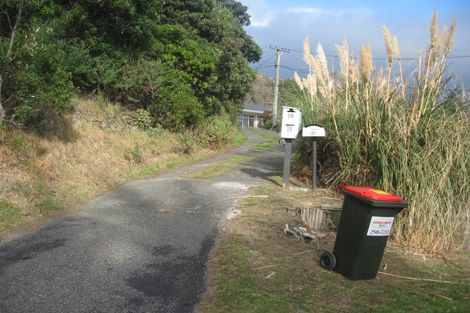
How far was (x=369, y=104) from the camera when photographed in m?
7.69

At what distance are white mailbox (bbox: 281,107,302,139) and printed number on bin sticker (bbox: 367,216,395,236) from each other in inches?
181

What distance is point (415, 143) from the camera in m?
6.85

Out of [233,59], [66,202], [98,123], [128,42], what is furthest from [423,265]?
[233,59]

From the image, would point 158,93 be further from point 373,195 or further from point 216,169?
point 373,195

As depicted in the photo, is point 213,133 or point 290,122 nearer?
point 290,122

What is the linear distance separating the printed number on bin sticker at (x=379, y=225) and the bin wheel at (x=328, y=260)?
0.58 metres

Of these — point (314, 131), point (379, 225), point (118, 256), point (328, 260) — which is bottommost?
point (118, 256)

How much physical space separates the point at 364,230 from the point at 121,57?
11195 millimetres

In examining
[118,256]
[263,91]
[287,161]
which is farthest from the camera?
[263,91]

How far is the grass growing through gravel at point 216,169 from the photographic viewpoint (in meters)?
11.6

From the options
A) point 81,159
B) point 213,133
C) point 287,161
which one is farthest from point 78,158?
point 213,133

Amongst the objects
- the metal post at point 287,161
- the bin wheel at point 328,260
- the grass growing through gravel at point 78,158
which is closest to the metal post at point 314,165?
the metal post at point 287,161

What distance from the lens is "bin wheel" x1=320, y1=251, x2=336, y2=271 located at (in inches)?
217

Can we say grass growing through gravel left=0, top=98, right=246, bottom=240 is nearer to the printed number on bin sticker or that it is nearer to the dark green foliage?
the dark green foliage
